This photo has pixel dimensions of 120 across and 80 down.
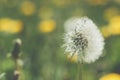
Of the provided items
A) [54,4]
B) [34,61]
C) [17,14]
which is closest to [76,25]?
[34,61]

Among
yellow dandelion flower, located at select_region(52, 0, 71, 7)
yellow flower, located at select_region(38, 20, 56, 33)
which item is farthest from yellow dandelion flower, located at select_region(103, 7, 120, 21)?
yellow flower, located at select_region(38, 20, 56, 33)

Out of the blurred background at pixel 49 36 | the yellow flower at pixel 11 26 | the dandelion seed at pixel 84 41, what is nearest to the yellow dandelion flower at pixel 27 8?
the blurred background at pixel 49 36

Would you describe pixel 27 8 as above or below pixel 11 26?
above

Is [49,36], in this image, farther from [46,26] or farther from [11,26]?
[11,26]

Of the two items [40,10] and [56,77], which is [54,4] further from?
[56,77]

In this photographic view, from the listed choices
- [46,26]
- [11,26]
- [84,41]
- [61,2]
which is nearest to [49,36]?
[46,26]

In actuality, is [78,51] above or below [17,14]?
below
